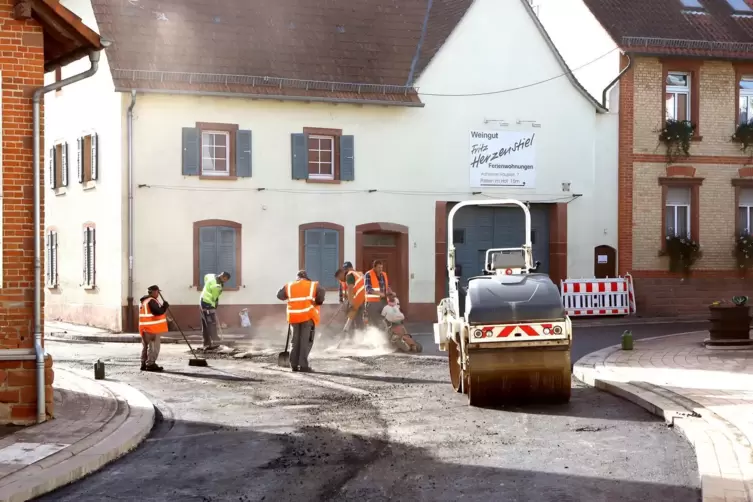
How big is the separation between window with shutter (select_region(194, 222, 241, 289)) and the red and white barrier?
28.1 ft

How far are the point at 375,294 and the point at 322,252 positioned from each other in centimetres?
708

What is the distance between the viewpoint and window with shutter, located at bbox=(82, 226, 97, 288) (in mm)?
28031

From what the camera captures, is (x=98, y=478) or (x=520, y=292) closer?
(x=98, y=478)

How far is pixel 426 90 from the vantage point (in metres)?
28.7

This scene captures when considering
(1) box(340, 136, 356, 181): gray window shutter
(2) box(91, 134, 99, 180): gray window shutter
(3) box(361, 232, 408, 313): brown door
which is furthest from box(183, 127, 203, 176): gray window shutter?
(3) box(361, 232, 408, 313): brown door

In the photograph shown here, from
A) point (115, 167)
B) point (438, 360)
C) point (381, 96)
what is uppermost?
point (381, 96)

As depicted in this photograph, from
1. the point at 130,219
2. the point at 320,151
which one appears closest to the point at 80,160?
the point at 130,219

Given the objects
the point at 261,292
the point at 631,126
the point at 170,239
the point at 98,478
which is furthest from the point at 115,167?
the point at 98,478

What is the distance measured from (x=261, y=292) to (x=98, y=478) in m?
19.0

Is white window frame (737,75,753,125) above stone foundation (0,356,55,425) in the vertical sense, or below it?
above

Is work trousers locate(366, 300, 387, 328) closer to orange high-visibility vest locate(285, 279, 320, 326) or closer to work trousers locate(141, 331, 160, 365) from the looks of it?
orange high-visibility vest locate(285, 279, 320, 326)

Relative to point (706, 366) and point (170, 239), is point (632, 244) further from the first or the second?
point (706, 366)

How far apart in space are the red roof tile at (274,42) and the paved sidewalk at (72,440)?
1458 cm

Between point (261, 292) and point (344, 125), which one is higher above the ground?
point (344, 125)
